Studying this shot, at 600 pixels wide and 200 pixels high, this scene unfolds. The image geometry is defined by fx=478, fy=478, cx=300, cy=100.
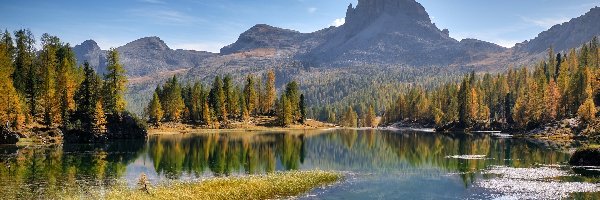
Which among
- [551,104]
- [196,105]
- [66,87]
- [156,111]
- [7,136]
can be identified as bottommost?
[7,136]

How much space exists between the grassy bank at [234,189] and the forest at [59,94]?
2713 inches

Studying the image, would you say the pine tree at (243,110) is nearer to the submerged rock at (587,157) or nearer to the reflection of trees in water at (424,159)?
the reflection of trees in water at (424,159)

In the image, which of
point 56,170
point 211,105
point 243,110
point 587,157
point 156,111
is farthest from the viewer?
point 243,110

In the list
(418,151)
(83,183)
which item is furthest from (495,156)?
(83,183)

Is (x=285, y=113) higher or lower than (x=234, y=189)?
higher

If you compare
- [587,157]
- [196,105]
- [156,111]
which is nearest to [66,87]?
[156,111]

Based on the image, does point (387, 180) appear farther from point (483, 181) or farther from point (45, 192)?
point (45, 192)

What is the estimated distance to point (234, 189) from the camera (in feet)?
153

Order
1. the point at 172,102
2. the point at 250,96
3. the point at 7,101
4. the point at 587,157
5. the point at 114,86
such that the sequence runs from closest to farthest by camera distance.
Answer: the point at 587,157
the point at 7,101
the point at 114,86
the point at 172,102
the point at 250,96

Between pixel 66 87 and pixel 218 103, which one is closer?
pixel 66 87

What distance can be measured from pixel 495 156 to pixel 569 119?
72.2 m

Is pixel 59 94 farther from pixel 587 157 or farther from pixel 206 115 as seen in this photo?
pixel 587 157

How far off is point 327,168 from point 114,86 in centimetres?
8458

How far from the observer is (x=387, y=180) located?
59844mm
